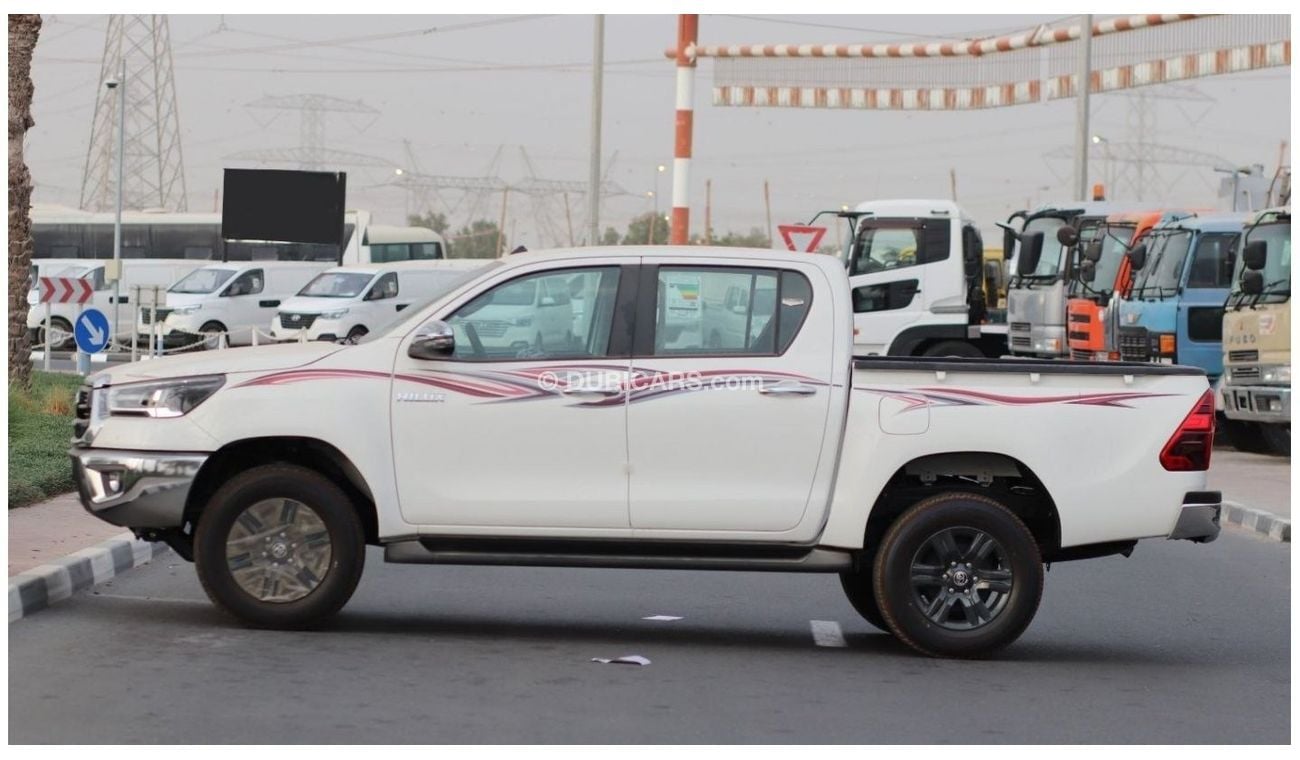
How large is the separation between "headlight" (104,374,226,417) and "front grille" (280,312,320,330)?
3351 cm

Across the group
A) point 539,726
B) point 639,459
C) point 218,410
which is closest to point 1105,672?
point 639,459

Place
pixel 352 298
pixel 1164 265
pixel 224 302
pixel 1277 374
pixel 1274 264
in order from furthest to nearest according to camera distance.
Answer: pixel 224 302 < pixel 352 298 < pixel 1164 265 < pixel 1274 264 < pixel 1277 374

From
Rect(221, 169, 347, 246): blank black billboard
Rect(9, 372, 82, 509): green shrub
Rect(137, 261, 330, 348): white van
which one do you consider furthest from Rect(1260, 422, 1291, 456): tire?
Rect(137, 261, 330, 348): white van

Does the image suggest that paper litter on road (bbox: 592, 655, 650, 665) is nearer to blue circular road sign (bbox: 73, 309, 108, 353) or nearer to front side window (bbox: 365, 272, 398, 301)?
blue circular road sign (bbox: 73, 309, 108, 353)

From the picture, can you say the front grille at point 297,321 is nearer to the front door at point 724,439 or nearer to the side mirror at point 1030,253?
the side mirror at point 1030,253

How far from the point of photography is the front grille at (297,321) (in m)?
42.4

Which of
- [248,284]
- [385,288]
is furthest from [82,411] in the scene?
[248,284]

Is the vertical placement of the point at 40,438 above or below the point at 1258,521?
above

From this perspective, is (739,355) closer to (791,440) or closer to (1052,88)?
(791,440)

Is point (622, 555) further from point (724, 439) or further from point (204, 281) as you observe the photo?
point (204, 281)

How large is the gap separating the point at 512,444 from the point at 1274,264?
48.6 ft

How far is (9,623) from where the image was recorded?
9234 millimetres

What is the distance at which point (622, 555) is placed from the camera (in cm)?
900

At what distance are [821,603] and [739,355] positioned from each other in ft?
8.00
